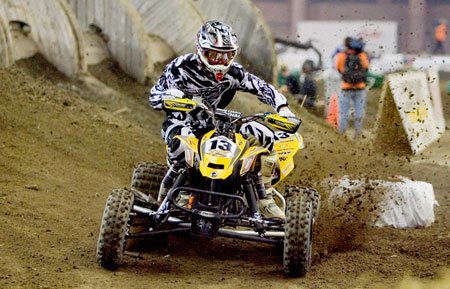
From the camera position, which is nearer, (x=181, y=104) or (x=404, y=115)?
(x=181, y=104)

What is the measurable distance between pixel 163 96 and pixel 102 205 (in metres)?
2.63

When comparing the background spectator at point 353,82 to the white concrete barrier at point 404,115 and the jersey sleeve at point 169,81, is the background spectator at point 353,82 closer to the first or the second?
the white concrete barrier at point 404,115

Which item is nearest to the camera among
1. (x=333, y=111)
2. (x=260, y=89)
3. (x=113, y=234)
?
(x=113, y=234)

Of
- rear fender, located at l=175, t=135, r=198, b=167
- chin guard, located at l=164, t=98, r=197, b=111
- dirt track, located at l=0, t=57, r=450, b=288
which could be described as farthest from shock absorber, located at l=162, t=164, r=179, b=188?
chin guard, located at l=164, t=98, r=197, b=111

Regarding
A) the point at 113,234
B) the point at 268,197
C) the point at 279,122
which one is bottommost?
the point at 113,234

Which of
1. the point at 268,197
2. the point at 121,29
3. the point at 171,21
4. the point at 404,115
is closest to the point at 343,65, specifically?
the point at 404,115

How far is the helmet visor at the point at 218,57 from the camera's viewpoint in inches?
299

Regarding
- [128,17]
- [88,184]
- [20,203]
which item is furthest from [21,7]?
[20,203]

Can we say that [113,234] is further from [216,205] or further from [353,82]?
[353,82]

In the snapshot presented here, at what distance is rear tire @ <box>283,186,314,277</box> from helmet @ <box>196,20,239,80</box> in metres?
1.34

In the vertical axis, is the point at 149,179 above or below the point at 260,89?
below

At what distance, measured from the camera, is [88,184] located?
1036 cm

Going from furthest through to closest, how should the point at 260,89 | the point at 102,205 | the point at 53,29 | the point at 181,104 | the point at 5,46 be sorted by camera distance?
1. the point at 53,29
2. the point at 5,46
3. the point at 102,205
4. the point at 260,89
5. the point at 181,104

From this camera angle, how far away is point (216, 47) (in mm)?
7516
